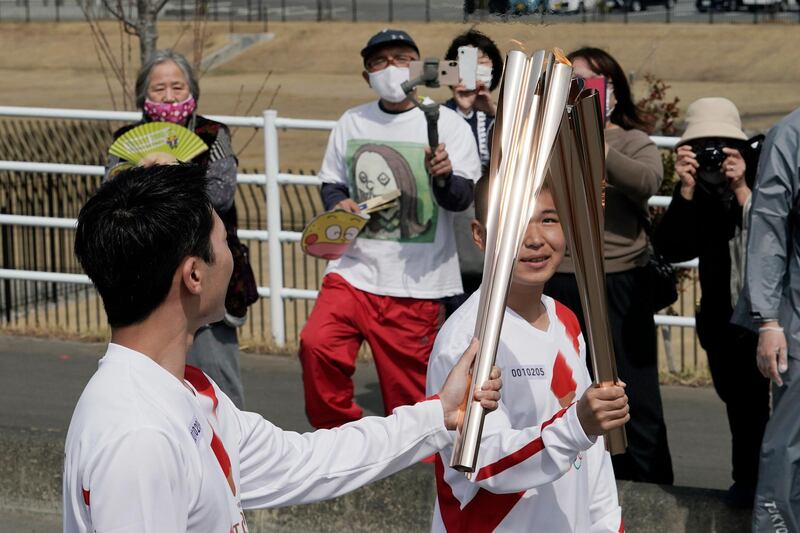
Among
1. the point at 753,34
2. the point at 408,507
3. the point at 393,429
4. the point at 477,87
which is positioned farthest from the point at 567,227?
the point at 753,34

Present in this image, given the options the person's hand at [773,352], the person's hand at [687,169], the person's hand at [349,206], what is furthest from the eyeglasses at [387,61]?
the person's hand at [773,352]

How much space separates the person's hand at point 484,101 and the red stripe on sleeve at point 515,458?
349 centimetres

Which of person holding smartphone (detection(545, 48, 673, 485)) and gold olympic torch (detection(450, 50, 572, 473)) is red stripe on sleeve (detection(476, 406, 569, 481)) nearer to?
gold olympic torch (detection(450, 50, 572, 473))

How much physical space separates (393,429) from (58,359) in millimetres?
5811

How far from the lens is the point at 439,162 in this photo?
5816 mm

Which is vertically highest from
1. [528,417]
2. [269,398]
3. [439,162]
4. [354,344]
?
[439,162]

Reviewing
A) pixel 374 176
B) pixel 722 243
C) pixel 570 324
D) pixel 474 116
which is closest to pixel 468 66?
pixel 374 176

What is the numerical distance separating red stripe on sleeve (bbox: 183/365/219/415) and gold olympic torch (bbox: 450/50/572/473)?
1.70 feet

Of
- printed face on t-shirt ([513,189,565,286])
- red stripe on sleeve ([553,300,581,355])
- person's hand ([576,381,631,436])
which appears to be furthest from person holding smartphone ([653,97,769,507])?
person's hand ([576,381,631,436])

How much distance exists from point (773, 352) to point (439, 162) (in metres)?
1.70

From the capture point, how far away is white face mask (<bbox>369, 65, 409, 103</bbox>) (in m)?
6.09

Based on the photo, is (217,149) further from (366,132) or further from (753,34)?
(753,34)

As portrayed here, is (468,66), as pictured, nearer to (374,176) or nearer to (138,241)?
(374,176)

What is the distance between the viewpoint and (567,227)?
2803mm
